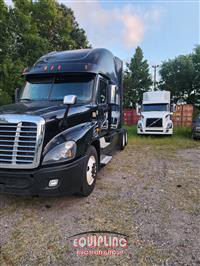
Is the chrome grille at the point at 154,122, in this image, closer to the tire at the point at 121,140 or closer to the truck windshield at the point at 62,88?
the tire at the point at 121,140

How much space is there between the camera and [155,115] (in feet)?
38.5

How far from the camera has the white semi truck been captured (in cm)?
1148

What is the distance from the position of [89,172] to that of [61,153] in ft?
3.08

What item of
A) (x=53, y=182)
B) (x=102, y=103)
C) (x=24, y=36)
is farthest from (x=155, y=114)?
(x=24, y=36)

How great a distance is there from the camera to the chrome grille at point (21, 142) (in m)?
2.84

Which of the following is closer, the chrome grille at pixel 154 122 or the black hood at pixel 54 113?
the black hood at pixel 54 113

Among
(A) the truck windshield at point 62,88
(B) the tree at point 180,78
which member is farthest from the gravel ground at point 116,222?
(B) the tree at point 180,78

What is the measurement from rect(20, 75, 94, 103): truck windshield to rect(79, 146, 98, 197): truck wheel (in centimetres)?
112

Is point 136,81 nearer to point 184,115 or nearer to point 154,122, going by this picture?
point 184,115

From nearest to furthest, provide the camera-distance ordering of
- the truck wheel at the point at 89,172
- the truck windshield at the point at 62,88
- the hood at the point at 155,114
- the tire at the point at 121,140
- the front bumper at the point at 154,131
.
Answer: the truck wheel at the point at 89,172 → the truck windshield at the point at 62,88 → the tire at the point at 121,140 → the front bumper at the point at 154,131 → the hood at the point at 155,114

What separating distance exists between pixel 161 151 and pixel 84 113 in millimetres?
5292

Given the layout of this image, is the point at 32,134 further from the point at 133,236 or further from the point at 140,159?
the point at 140,159

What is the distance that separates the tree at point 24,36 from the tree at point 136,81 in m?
16.4

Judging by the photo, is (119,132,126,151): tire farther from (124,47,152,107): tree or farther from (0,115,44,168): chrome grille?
(124,47,152,107): tree
